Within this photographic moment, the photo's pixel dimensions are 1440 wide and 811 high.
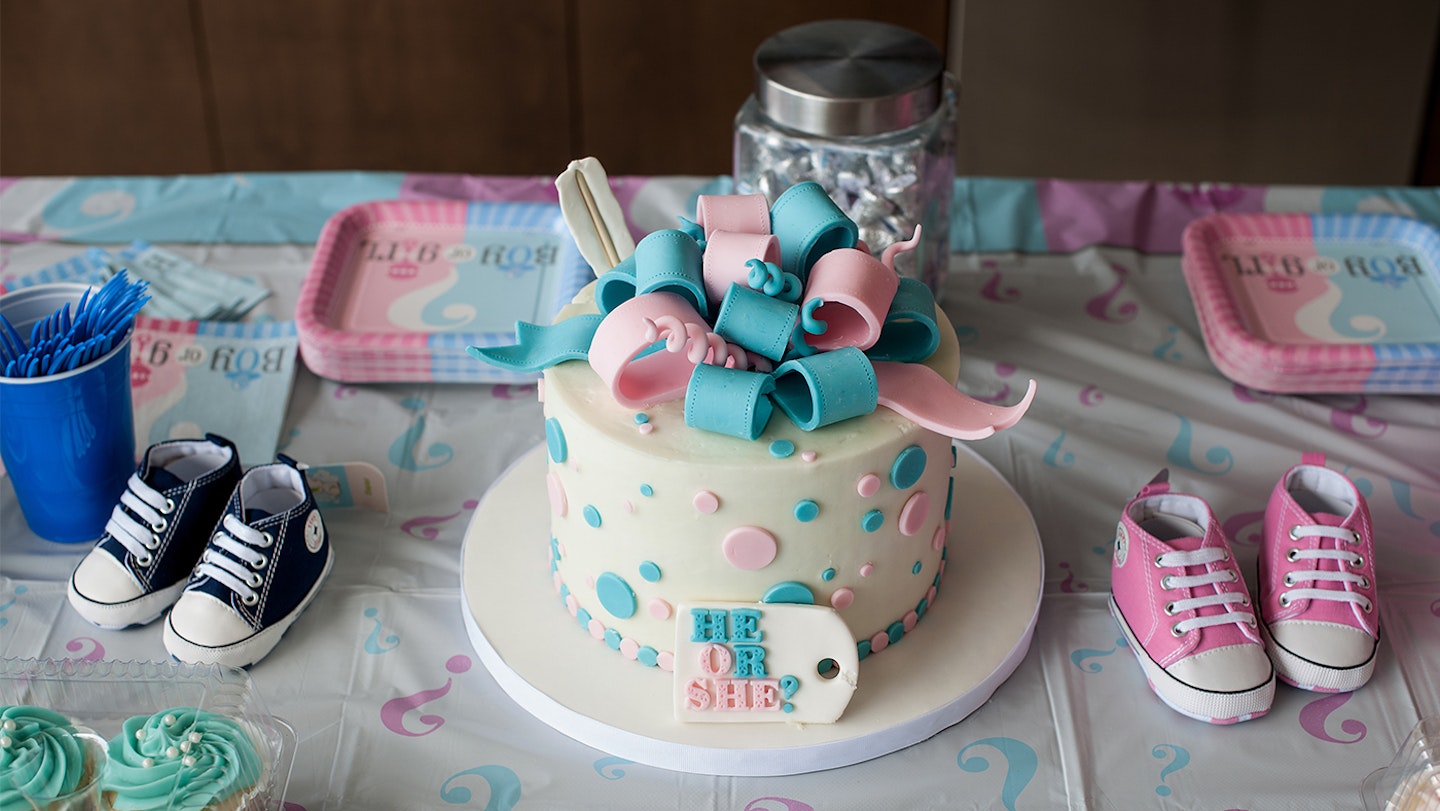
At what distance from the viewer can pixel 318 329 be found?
4.42 ft

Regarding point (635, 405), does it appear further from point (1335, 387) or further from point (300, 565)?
point (1335, 387)

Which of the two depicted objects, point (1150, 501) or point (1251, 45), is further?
point (1251, 45)

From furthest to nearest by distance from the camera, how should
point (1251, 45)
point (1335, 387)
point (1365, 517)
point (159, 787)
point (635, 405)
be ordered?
point (1251, 45)
point (1335, 387)
point (1365, 517)
point (635, 405)
point (159, 787)

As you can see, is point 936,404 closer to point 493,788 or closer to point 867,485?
point 867,485

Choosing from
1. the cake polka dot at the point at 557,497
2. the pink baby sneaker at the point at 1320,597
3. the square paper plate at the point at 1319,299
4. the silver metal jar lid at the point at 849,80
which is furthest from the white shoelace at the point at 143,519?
the square paper plate at the point at 1319,299

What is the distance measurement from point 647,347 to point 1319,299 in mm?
844

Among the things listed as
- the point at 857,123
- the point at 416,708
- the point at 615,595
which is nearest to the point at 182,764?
the point at 416,708

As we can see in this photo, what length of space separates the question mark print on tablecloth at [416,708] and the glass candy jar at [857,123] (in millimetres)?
570

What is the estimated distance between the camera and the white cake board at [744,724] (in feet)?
3.12

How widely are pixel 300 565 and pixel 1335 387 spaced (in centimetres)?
100

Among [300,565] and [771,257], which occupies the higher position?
[771,257]

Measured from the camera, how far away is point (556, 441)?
0.98 meters

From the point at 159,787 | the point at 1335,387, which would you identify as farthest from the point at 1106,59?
the point at 159,787

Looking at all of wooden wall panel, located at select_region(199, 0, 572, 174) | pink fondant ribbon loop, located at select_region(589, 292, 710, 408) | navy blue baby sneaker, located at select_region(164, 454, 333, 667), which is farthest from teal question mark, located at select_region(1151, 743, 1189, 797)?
wooden wall panel, located at select_region(199, 0, 572, 174)
